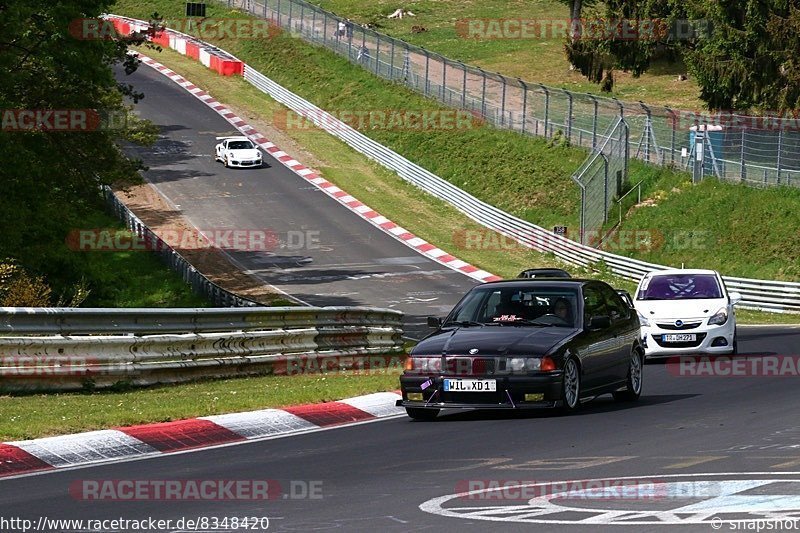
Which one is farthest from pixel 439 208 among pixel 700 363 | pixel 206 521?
pixel 206 521

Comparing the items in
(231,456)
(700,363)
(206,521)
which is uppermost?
(206,521)

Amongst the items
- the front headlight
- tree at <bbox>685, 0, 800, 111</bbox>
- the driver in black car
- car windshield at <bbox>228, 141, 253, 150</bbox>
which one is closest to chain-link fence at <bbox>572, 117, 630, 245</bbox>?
tree at <bbox>685, 0, 800, 111</bbox>

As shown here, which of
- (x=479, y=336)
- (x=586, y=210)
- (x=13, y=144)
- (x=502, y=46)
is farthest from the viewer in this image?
(x=502, y=46)

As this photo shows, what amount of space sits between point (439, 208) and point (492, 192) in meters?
2.05

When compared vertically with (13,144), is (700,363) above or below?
below

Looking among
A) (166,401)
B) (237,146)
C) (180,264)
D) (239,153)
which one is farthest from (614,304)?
(237,146)

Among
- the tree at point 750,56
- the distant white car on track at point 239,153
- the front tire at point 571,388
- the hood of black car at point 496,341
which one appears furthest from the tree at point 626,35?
the front tire at point 571,388

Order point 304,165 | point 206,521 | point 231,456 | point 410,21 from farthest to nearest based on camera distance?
1. point 410,21
2. point 304,165
3. point 231,456
4. point 206,521

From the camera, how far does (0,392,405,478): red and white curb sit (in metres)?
10.7

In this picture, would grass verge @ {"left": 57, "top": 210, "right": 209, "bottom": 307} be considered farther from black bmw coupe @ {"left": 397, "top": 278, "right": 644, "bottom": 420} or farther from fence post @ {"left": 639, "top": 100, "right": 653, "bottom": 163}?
black bmw coupe @ {"left": 397, "top": 278, "right": 644, "bottom": 420}

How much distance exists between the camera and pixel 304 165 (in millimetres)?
55625

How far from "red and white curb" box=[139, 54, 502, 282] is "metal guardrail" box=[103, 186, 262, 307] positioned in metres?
8.34

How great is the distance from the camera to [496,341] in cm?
1359

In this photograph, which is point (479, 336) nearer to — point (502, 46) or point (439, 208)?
point (439, 208)
